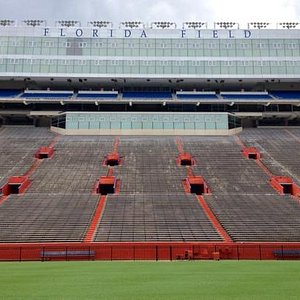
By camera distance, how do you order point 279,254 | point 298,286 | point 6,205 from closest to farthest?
point 298,286 → point 279,254 → point 6,205

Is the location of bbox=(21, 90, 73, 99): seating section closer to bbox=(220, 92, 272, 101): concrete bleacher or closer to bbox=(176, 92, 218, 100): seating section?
bbox=(176, 92, 218, 100): seating section

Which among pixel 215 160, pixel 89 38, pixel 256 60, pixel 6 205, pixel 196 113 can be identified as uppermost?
pixel 89 38

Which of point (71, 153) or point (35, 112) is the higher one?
point (35, 112)

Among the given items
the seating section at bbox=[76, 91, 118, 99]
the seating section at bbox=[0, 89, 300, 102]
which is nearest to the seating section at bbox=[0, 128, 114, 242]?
the seating section at bbox=[0, 89, 300, 102]

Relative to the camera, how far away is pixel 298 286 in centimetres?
954

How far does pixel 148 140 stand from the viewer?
174 ft

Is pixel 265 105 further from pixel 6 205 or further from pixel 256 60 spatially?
pixel 6 205

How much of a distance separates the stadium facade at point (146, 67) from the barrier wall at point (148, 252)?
37.2 metres

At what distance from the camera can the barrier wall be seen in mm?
22278

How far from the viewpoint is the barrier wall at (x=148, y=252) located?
2228 centimetres

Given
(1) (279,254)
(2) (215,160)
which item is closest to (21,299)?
(1) (279,254)

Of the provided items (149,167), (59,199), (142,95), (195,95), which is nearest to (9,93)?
(142,95)

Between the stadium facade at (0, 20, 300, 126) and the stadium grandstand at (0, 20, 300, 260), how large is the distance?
172mm

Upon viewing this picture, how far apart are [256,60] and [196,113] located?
13.6m
